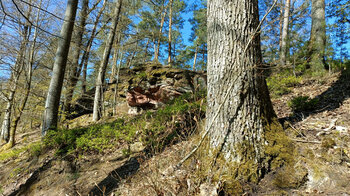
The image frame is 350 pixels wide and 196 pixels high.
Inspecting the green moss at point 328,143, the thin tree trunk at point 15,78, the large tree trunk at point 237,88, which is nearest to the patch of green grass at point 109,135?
the large tree trunk at point 237,88

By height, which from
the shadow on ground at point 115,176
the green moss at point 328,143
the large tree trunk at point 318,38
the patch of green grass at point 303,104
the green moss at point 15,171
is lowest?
the green moss at point 15,171

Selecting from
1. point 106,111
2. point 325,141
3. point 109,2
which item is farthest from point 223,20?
point 106,111

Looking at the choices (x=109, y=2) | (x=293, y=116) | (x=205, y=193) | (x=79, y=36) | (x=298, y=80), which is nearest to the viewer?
(x=205, y=193)

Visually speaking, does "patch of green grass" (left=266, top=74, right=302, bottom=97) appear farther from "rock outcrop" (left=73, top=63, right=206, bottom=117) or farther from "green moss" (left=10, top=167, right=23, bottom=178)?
"green moss" (left=10, top=167, right=23, bottom=178)

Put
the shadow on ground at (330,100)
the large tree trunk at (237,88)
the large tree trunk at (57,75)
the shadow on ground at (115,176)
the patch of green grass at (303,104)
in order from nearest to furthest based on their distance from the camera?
the large tree trunk at (237,88) → the shadow on ground at (115,176) → the shadow on ground at (330,100) → the patch of green grass at (303,104) → the large tree trunk at (57,75)

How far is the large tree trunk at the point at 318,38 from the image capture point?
5.06 m

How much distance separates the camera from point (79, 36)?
766cm

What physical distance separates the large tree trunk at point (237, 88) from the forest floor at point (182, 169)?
0.36 metres

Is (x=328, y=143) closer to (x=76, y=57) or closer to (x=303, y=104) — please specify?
(x=303, y=104)

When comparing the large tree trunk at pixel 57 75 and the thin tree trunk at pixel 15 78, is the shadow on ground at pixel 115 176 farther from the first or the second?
the thin tree trunk at pixel 15 78

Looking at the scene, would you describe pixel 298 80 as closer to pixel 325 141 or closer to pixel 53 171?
pixel 325 141

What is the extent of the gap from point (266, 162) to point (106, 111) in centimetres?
753

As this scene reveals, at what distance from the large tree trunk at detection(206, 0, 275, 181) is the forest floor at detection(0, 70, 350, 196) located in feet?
1.17

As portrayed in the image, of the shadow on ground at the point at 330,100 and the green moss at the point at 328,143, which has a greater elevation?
the shadow on ground at the point at 330,100
